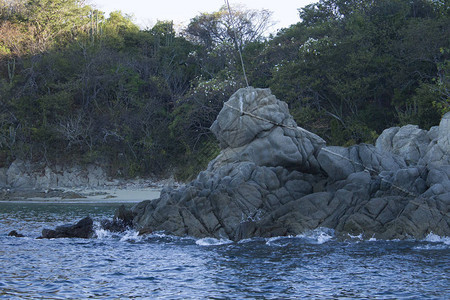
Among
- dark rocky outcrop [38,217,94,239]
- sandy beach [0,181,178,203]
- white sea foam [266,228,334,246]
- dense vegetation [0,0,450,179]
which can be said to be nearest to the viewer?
white sea foam [266,228,334,246]

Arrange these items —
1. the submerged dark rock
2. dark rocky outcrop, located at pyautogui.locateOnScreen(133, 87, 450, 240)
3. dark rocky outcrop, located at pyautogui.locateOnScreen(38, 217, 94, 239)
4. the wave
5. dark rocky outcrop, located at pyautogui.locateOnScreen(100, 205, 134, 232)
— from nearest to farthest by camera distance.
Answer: the wave < dark rocky outcrop, located at pyautogui.locateOnScreen(133, 87, 450, 240) < dark rocky outcrop, located at pyautogui.locateOnScreen(38, 217, 94, 239) < the submerged dark rock < dark rocky outcrop, located at pyautogui.locateOnScreen(100, 205, 134, 232)

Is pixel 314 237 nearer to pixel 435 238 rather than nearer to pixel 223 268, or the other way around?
pixel 435 238

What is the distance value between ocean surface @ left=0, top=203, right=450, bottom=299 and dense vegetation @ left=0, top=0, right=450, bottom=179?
1462 cm

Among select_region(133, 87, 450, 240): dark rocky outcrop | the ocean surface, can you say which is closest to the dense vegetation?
select_region(133, 87, 450, 240): dark rocky outcrop

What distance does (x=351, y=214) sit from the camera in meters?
14.7

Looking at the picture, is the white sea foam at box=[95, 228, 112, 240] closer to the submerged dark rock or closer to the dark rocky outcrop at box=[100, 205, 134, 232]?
the dark rocky outcrop at box=[100, 205, 134, 232]

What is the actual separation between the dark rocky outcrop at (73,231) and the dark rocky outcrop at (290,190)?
4.87ft

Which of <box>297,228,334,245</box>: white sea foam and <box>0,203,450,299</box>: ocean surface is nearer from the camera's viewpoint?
<box>0,203,450,299</box>: ocean surface

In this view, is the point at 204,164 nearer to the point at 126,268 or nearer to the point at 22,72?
the point at 22,72

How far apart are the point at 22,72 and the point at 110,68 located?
555 centimetres

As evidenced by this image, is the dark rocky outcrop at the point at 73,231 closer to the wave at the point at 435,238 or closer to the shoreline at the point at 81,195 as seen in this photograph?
the wave at the point at 435,238

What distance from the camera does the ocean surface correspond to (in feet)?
31.0

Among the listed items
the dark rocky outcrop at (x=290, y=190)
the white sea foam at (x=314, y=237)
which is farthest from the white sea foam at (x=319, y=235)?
the dark rocky outcrop at (x=290, y=190)

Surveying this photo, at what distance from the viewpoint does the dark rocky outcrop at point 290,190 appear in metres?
14.6
